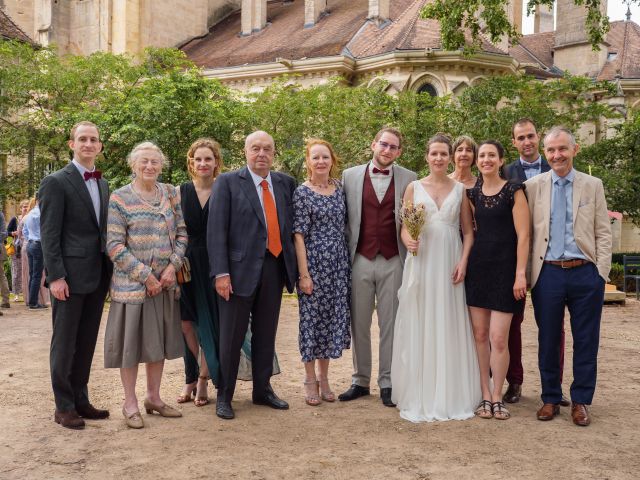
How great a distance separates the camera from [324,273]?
18.5 feet

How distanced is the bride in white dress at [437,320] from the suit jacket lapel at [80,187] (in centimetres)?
245

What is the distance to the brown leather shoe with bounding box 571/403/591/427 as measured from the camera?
516 centimetres

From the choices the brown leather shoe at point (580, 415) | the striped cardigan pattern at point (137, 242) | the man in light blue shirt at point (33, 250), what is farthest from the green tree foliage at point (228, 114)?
the brown leather shoe at point (580, 415)

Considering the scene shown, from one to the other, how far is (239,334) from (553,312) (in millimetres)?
2504

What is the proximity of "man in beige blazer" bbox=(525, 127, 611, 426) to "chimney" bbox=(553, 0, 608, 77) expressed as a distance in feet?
102

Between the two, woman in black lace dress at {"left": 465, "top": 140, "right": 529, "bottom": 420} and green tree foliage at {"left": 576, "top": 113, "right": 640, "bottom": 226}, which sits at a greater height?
green tree foliage at {"left": 576, "top": 113, "right": 640, "bottom": 226}

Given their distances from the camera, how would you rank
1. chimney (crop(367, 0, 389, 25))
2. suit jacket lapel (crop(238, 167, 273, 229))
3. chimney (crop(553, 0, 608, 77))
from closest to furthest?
1. suit jacket lapel (crop(238, 167, 273, 229))
2. chimney (crop(367, 0, 389, 25))
3. chimney (crop(553, 0, 608, 77))

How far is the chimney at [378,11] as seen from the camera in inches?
1210

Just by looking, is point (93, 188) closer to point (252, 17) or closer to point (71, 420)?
point (71, 420)

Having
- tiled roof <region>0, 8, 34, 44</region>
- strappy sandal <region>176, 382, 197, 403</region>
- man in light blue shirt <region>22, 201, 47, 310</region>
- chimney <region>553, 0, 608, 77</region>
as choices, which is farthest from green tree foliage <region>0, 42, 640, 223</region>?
chimney <region>553, 0, 608, 77</region>

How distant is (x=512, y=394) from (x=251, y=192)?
288 cm

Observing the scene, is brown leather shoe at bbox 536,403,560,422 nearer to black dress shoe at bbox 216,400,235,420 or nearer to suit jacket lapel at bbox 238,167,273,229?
black dress shoe at bbox 216,400,235,420

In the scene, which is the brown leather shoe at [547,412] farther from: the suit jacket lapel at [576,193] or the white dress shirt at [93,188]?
the white dress shirt at [93,188]

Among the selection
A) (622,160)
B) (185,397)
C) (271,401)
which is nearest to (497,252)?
(271,401)
